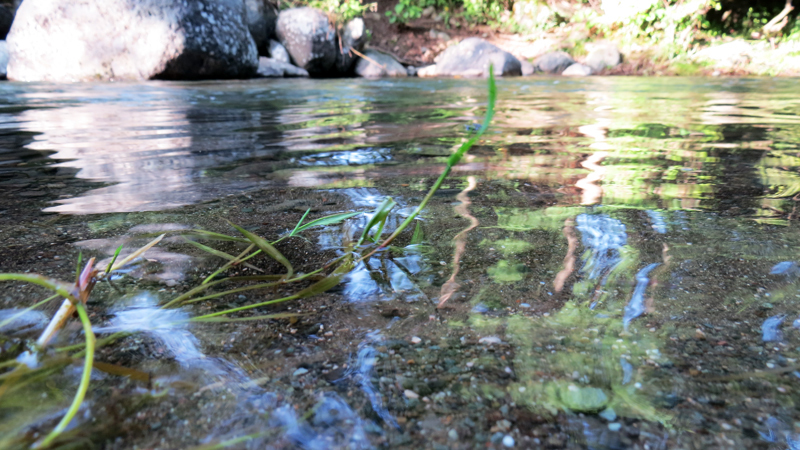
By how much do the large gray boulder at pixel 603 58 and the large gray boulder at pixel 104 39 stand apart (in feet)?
29.3

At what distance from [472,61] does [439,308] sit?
11074 millimetres

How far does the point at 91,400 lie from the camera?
0.59 m

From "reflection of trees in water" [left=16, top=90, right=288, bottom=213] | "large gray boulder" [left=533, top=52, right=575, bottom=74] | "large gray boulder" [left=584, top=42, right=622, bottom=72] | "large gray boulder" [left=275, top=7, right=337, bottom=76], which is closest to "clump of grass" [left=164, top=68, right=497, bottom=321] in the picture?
"reflection of trees in water" [left=16, top=90, right=288, bottom=213]

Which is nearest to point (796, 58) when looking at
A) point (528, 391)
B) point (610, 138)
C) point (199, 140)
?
point (610, 138)

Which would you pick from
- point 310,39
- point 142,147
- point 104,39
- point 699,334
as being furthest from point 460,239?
point 310,39

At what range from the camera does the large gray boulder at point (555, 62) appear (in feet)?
38.9

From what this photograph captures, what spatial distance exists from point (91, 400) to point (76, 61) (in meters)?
8.18

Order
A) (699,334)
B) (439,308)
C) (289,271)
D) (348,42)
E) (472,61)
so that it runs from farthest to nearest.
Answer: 1. (472,61)
2. (348,42)
3. (289,271)
4. (439,308)
5. (699,334)

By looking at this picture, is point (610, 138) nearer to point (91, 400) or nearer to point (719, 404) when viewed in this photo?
point (719, 404)

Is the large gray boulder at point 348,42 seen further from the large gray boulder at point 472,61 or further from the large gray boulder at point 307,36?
the large gray boulder at point 472,61

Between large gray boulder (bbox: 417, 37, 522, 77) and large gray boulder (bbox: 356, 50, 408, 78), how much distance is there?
0.60 metres

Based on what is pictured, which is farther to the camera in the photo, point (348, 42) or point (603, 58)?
point (603, 58)

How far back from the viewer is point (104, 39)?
7.01 m

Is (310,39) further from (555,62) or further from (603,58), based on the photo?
(603,58)
